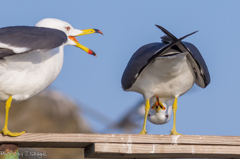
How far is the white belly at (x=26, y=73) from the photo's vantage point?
4.05 metres

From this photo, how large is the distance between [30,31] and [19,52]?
→ 328 millimetres

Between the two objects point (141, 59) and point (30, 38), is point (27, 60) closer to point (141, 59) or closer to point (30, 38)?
point (30, 38)

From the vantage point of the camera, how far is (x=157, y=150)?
4.21 metres

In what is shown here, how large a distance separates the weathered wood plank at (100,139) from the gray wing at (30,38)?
0.74m

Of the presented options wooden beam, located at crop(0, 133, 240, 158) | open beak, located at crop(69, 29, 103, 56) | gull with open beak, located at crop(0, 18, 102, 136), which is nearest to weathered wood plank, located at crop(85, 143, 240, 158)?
wooden beam, located at crop(0, 133, 240, 158)

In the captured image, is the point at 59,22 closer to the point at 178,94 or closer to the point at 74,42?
the point at 74,42

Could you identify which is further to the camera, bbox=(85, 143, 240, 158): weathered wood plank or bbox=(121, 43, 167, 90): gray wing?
bbox=(121, 43, 167, 90): gray wing

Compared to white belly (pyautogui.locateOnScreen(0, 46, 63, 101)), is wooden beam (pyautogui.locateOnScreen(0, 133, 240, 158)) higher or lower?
lower

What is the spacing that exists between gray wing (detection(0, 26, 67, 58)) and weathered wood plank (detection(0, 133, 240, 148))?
0.74 m

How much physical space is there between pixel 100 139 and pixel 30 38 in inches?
42.3

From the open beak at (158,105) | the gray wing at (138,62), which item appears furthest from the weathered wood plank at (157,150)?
the open beak at (158,105)

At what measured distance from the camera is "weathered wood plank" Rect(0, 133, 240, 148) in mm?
3936

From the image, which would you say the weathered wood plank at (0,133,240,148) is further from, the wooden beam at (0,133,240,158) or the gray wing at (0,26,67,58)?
the gray wing at (0,26,67,58)

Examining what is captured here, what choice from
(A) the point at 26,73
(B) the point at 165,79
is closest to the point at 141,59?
(B) the point at 165,79
